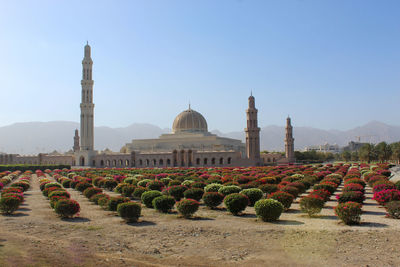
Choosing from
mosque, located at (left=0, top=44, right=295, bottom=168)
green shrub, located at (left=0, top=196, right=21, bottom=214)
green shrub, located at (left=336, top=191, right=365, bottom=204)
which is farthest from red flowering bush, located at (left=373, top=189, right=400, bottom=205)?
mosque, located at (left=0, top=44, right=295, bottom=168)

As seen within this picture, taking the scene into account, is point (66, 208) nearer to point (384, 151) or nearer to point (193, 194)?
point (193, 194)

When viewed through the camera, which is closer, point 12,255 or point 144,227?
point 12,255

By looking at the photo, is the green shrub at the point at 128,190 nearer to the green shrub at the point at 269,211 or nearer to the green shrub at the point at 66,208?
the green shrub at the point at 66,208

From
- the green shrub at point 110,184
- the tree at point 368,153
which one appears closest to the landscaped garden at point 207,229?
the green shrub at point 110,184

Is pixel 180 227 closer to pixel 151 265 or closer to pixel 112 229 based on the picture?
pixel 112 229

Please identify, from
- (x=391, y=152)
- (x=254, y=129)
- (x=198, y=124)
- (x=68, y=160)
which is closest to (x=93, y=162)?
(x=68, y=160)

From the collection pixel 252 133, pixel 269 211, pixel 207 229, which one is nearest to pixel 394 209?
pixel 269 211

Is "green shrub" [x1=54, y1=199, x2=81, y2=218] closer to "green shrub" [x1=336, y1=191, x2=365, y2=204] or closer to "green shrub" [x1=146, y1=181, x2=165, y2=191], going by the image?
"green shrub" [x1=146, y1=181, x2=165, y2=191]
